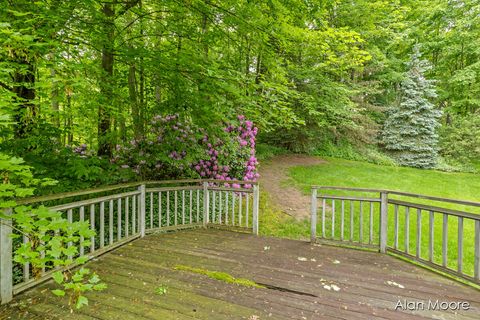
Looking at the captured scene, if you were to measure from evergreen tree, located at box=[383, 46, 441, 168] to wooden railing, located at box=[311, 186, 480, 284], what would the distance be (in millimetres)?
5914

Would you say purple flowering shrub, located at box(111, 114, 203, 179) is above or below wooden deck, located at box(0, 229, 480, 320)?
above

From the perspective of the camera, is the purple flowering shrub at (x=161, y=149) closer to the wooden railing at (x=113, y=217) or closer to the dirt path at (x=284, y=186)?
the wooden railing at (x=113, y=217)

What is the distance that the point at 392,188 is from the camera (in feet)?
30.1

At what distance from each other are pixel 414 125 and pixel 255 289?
13.7 metres

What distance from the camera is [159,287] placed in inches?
107

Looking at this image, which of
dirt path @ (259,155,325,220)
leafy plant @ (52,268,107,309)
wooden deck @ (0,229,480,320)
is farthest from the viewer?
dirt path @ (259,155,325,220)

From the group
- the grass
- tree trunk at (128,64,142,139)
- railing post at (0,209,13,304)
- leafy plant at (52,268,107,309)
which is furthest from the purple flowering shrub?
the grass

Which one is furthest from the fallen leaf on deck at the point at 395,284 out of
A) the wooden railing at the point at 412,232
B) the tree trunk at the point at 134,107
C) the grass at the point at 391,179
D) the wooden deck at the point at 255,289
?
the grass at the point at 391,179

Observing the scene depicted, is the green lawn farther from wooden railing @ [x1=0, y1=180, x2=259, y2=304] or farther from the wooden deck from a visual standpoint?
the wooden deck

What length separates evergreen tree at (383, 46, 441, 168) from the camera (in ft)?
41.8

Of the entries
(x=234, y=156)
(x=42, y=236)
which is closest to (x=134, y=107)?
(x=234, y=156)

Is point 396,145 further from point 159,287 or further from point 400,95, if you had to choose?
point 159,287

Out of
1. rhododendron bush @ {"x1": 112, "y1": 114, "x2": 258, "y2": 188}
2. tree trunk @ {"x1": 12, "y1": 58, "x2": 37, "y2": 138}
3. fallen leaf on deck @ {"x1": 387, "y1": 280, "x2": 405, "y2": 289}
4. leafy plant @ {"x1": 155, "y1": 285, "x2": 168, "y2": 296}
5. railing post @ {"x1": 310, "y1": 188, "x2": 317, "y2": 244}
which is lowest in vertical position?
fallen leaf on deck @ {"x1": 387, "y1": 280, "x2": 405, "y2": 289}

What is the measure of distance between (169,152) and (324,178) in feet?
20.5
